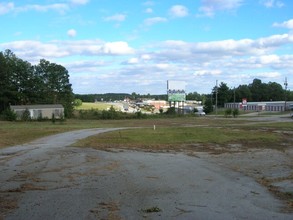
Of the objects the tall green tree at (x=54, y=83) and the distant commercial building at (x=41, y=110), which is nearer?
the distant commercial building at (x=41, y=110)

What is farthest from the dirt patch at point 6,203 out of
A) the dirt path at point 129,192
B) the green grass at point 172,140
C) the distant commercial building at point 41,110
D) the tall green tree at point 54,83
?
the tall green tree at point 54,83

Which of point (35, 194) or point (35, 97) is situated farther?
point (35, 97)

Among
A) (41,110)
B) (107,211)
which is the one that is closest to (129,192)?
(107,211)

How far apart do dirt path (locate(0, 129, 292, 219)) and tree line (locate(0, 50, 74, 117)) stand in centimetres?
8314

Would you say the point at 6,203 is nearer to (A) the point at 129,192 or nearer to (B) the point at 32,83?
(A) the point at 129,192

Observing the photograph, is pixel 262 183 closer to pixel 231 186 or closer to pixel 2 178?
pixel 231 186

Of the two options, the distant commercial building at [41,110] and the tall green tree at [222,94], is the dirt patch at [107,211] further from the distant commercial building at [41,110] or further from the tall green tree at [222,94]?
the tall green tree at [222,94]

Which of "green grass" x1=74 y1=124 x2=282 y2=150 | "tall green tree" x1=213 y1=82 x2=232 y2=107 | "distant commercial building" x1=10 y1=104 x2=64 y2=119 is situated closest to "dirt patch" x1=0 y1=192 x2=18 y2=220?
"green grass" x1=74 y1=124 x2=282 y2=150

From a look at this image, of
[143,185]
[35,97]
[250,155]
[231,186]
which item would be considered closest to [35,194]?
[143,185]

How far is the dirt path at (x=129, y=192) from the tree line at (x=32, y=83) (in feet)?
273

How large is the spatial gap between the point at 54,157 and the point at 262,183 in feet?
34.0

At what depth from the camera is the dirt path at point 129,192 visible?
8.18 metres

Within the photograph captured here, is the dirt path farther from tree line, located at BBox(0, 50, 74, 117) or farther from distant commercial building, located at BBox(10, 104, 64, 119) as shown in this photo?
tree line, located at BBox(0, 50, 74, 117)

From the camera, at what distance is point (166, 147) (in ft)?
88.0
